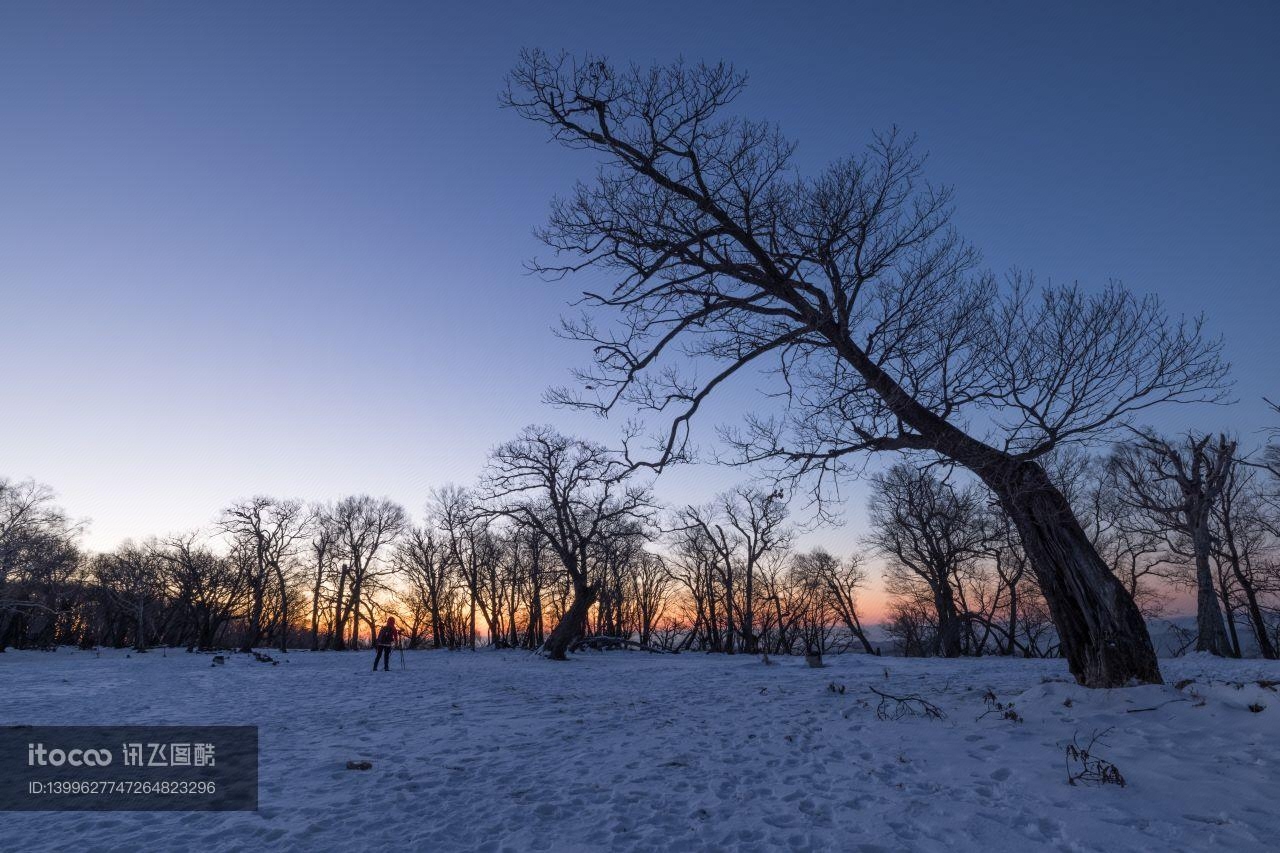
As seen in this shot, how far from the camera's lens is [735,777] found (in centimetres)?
545

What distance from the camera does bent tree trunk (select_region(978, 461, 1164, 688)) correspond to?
761 cm

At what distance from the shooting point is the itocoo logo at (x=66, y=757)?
6.16 meters

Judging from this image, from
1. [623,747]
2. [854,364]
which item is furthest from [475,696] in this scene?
[854,364]

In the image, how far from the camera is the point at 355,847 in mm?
3881

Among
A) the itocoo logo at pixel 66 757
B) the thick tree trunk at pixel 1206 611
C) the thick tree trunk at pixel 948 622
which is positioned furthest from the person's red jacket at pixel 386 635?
the thick tree trunk at pixel 1206 611

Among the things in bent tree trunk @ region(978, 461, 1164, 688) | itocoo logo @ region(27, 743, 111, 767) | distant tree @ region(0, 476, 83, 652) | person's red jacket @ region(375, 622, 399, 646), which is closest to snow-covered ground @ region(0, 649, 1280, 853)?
bent tree trunk @ region(978, 461, 1164, 688)

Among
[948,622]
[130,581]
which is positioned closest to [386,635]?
[948,622]

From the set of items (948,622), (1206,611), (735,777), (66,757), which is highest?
(735,777)

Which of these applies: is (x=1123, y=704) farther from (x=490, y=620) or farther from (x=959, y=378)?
(x=490, y=620)

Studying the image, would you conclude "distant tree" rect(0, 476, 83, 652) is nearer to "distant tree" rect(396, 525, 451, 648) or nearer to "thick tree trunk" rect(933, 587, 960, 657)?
"distant tree" rect(396, 525, 451, 648)

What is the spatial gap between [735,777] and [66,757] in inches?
307

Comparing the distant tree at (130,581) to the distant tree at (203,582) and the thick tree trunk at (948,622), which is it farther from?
the thick tree trunk at (948,622)

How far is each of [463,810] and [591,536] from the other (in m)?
21.2

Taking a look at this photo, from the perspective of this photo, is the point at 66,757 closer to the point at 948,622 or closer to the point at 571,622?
the point at 571,622
